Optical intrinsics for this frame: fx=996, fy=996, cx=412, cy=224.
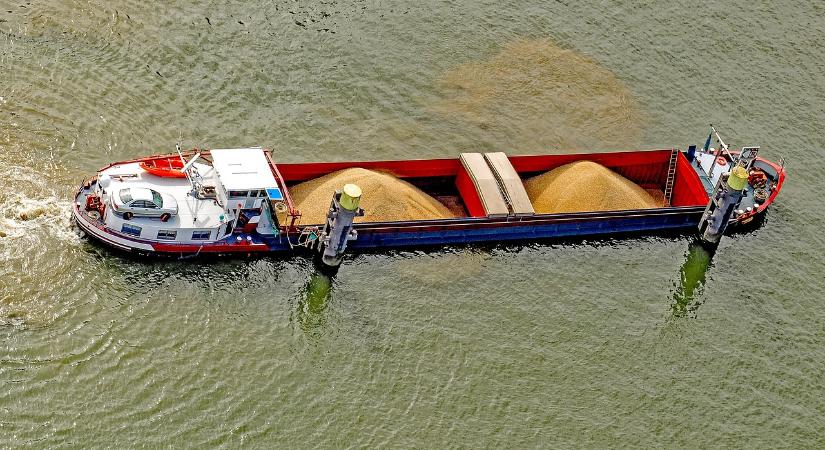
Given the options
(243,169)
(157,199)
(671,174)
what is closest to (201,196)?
(157,199)

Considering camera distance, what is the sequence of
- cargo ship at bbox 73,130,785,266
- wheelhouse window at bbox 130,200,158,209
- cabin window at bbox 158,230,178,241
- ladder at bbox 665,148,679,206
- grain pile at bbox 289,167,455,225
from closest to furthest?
wheelhouse window at bbox 130,200,158,209, cabin window at bbox 158,230,178,241, cargo ship at bbox 73,130,785,266, grain pile at bbox 289,167,455,225, ladder at bbox 665,148,679,206

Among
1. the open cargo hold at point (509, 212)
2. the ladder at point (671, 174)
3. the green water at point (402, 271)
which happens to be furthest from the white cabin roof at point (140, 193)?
the ladder at point (671, 174)

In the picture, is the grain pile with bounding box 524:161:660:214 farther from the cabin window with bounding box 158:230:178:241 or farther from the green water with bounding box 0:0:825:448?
the cabin window with bounding box 158:230:178:241

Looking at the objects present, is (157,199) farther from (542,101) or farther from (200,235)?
(542,101)

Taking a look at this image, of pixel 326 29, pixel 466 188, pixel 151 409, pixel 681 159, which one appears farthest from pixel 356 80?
pixel 151 409

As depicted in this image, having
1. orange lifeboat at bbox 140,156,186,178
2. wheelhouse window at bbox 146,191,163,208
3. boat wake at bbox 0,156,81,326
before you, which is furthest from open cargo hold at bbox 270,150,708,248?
boat wake at bbox 0,156,81,326

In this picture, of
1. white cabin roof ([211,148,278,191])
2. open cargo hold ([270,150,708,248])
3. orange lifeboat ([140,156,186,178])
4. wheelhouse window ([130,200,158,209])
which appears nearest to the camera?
wheelhouse window ([130,200,158,209])
